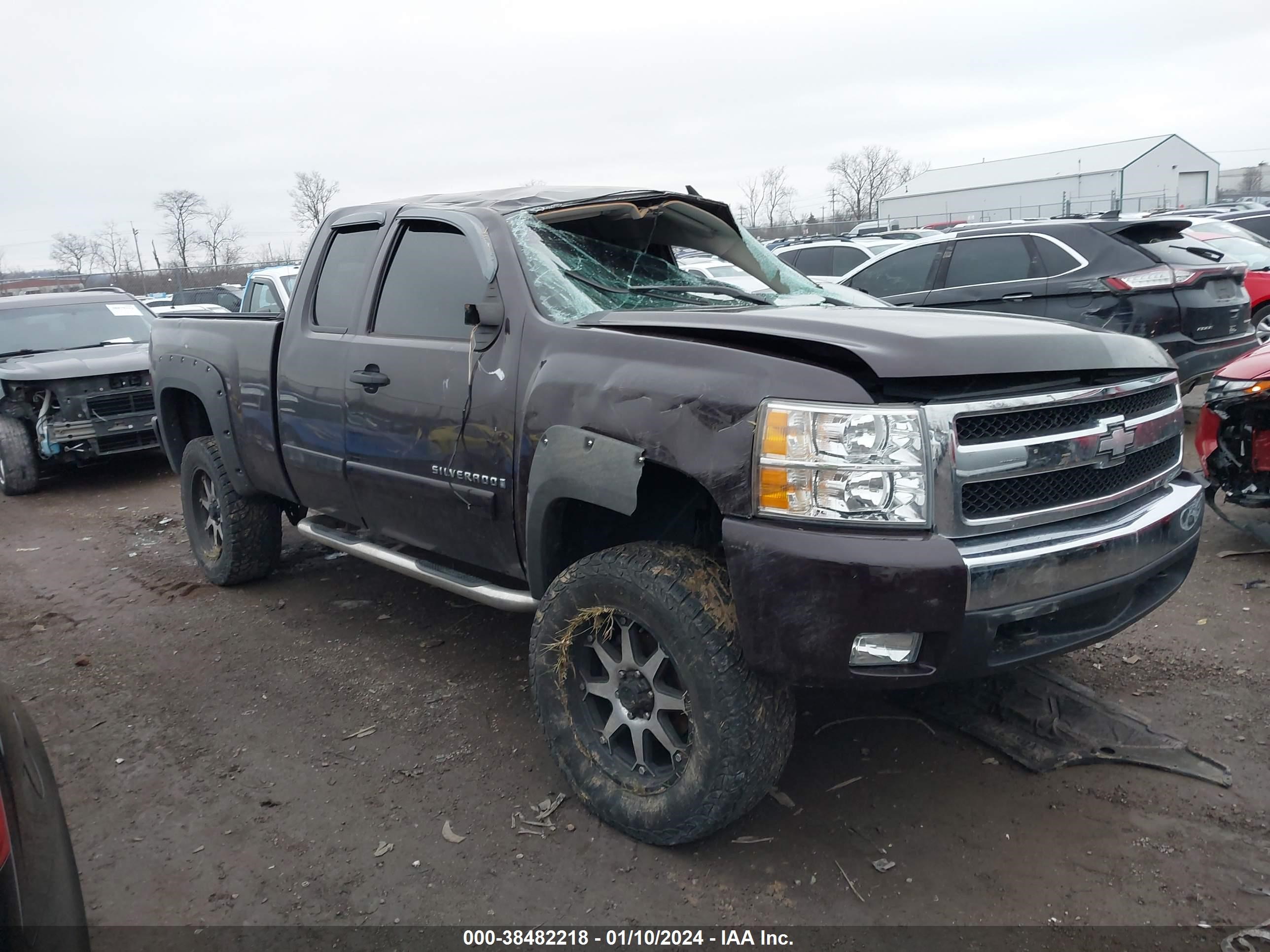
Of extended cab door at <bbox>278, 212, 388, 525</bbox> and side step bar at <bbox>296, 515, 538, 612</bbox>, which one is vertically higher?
extended cab door at <bbox>278, 212, 388, 525</bbox>

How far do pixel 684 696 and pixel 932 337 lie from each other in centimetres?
125

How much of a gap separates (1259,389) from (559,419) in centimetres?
360

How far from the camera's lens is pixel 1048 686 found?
3.47 m

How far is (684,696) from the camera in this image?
2729mm

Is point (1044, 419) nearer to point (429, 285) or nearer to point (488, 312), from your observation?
point (488, 312)

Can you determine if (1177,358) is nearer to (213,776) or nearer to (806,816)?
(806,816)

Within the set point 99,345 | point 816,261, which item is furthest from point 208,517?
point 816,261

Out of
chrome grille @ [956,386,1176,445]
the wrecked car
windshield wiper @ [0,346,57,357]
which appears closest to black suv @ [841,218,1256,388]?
chrome grille @ [956,386,1176,445]

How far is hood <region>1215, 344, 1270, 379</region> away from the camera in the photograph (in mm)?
4520

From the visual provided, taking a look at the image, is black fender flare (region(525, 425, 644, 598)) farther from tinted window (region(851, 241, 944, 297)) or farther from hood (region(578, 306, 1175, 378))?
tinted window (region(851, 241, 944, 297))

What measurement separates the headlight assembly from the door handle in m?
2.01

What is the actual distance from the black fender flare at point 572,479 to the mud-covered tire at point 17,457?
24.4ft

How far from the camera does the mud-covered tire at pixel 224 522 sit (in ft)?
16.8

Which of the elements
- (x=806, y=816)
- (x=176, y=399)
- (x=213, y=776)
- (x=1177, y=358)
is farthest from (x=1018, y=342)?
(x=1177, y=358)
